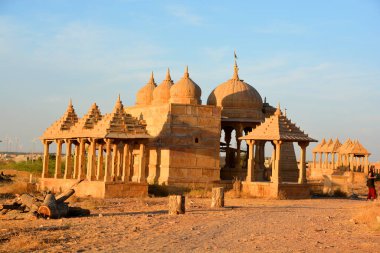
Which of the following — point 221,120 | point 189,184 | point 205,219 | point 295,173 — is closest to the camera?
point 205,219

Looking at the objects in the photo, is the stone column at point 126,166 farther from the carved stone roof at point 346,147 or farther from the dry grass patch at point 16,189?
the carved stone roof at point 346,147

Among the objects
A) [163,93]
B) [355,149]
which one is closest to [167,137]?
[163,93]

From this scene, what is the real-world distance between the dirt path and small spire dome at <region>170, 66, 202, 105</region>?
1008cm

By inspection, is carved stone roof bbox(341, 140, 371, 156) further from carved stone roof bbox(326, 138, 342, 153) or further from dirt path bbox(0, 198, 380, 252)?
dirt path bbox(0, 198, 380, 252)

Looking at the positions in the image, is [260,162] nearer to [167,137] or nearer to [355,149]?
[167,137]

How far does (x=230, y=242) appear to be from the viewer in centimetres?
A: 1200

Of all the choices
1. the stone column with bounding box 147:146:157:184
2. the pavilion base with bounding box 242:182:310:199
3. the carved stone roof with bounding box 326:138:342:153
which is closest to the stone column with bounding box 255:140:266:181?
the pavilion base with bounding box 242:182:310:199

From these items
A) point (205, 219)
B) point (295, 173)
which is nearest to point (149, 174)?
point (295, 173)

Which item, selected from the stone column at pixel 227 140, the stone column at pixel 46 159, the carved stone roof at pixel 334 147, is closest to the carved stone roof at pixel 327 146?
the carved stone roof at pixel 334 147

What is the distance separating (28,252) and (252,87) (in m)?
22.1

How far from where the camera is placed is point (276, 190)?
24828 mm

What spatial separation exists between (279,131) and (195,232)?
12.6m

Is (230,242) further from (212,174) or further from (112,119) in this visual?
(212,174)

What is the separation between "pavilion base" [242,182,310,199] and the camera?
81.9 feet
